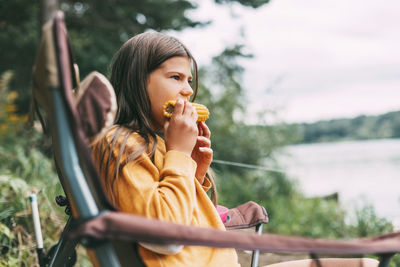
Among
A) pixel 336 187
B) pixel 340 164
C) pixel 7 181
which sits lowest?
pixel 340 164

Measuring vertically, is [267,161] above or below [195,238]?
below

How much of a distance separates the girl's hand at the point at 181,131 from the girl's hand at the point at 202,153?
0.76 ft

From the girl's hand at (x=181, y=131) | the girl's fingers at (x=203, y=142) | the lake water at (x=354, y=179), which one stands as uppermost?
the girl's hand at (x=181, y=131)

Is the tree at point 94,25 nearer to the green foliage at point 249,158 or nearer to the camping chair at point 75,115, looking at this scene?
the green foliage at point 249,158

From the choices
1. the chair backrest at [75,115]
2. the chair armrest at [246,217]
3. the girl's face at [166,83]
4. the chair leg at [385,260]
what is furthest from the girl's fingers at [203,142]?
the chair leg at [385,260]

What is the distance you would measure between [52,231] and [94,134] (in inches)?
93.4

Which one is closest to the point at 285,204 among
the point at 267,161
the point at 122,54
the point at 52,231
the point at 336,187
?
the point at 267,161

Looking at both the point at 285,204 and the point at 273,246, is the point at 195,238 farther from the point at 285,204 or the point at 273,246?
the point at 285,204

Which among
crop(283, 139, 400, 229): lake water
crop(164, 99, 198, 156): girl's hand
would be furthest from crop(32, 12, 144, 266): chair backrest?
crop(283, 139, 400, 229): lake water

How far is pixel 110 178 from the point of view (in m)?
1.07

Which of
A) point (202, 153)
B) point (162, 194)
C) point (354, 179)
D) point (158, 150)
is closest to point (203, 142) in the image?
point (202, 153)

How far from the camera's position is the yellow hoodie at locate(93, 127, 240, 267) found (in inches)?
39.2

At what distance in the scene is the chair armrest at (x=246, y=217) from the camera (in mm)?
Result: 1626

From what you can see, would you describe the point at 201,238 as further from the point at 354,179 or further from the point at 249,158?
the point at 354,179
